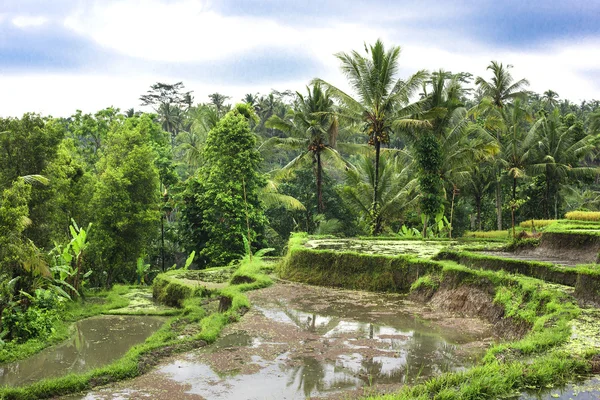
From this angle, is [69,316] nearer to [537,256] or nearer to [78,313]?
[78,313]

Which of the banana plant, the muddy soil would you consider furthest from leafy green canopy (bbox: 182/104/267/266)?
the muddy soil

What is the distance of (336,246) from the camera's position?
18062 millimetres

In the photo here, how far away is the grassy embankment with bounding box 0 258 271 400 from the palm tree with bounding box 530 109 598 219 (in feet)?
55.1

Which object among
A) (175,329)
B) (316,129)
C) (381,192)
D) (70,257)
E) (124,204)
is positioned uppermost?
(316,129)

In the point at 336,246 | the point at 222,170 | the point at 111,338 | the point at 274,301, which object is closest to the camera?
the point at 111,338

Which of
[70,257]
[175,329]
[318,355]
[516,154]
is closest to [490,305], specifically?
[318,355]

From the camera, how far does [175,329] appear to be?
11859 millimetres

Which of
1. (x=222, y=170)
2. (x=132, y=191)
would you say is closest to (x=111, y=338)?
(x=132, y=191)

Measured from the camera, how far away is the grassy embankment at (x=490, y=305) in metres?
5.87

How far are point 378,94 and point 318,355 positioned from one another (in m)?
15.0

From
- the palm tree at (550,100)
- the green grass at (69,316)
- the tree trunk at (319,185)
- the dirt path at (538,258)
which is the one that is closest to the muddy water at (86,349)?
the green grass at (69,316)

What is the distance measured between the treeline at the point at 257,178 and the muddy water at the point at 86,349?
3.59 feet

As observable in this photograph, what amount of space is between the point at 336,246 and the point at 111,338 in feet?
26.2

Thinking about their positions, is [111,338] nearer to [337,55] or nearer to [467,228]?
[337,55]
